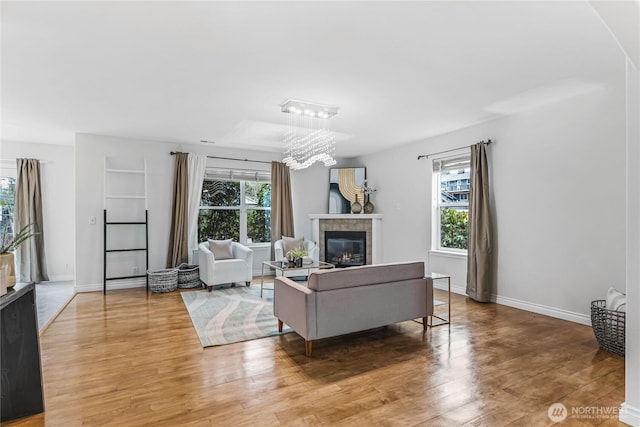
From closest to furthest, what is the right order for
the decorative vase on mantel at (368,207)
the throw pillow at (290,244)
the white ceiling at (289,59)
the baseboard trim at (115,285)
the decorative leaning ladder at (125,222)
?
the white ceiling at (289,59), the baseboard trim at (115,285), the decorative leaning ladder at (125,222), the throw pillow at (290,244), the decorative vase on mantel at (368,207)

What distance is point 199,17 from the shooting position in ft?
7.04

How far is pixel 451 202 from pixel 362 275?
3063 mm

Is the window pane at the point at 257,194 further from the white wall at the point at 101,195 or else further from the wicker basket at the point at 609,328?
the wicker basket at the point at 609,328

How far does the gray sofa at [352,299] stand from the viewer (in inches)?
110

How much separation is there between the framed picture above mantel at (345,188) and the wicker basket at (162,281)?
11.0ft

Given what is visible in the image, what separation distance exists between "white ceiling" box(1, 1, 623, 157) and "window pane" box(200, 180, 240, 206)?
194 centimetres

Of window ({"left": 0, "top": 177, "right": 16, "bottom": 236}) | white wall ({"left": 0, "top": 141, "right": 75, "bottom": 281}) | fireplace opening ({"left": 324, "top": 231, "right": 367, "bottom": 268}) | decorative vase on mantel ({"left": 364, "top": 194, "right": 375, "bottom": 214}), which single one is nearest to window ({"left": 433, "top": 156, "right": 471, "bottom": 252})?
decorative vase on mantel ({"left": 364, "top": 194, "right": 375, "bottom": 214})

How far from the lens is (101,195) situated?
5414 millimetres

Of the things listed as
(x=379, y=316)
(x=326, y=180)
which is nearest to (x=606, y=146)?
(x=379, y=316)

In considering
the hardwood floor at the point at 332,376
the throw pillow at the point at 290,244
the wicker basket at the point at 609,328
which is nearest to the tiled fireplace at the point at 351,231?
the throw pillow at the point at 290,244

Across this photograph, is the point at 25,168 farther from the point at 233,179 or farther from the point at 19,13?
the point at 19,13

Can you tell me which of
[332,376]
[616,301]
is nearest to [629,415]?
[616,301]

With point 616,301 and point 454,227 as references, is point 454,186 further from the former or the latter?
point 616,301

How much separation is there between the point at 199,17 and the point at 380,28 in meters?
1.22
